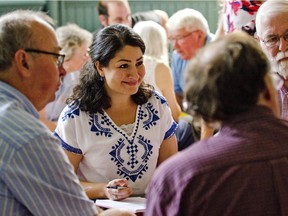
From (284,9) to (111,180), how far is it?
106 cm

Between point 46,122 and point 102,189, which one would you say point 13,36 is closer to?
point 102,189

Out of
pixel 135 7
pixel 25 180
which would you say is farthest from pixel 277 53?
pixel 135 7

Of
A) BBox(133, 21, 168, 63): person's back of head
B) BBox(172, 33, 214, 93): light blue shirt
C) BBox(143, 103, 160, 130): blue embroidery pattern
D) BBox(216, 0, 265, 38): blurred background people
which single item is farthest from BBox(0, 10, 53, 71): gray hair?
BBox(172, 33, 214, 93): light blue shirt

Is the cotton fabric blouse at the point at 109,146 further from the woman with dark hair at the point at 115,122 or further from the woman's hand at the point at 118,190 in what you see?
the woman's hand at the point at 118,190

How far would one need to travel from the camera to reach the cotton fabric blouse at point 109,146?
97.9 inches

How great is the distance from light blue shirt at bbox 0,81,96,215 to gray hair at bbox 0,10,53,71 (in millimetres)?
91

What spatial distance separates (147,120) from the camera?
2568 millimetres

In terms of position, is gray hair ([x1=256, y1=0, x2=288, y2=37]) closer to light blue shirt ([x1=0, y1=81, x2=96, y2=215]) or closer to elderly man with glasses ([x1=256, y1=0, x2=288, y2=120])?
elderly man with glasses ([x1=256, y1=0, x2=288, y2=120])

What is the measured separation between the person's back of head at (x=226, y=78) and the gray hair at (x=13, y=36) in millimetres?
522

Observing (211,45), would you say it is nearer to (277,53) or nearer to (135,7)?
(277,53)

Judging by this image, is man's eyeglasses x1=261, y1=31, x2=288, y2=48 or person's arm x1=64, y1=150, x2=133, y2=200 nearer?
person's arm x1=64, y1=150, x2=133, y2=200

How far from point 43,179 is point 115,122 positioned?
105 centimetres

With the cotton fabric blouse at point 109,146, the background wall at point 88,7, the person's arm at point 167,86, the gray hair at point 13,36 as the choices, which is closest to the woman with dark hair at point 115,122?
the cotton fabric blouse at point 109,146

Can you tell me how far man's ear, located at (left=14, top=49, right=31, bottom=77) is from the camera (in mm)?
1601
